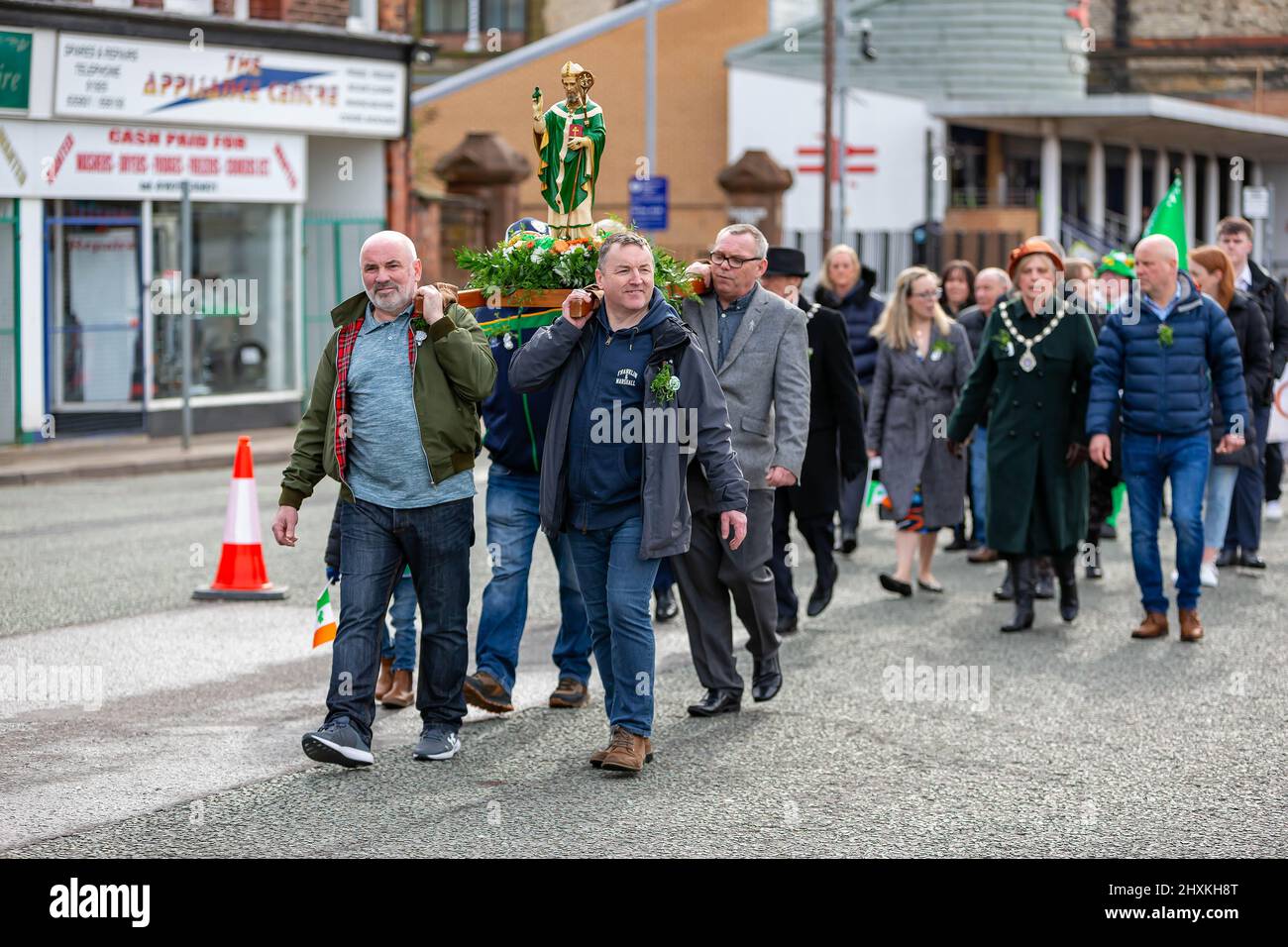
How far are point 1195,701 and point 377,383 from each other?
3792mm

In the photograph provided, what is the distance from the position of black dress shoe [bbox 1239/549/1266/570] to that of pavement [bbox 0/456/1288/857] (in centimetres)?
100

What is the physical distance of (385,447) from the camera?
7.04 m

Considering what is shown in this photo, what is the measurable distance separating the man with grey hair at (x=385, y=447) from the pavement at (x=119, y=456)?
480 inches

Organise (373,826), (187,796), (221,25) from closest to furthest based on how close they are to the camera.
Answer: (373,826), (187,796), (221,25)

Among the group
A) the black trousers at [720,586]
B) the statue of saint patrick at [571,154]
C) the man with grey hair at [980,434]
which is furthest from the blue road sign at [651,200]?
the black trousers at [720,586]

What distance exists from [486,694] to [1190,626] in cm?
393

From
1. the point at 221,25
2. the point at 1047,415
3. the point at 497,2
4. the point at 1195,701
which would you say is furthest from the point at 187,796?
the point at 497,2

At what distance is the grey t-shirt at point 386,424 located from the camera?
702 cm

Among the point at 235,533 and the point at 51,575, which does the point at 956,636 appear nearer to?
the point at 235,533

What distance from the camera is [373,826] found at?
6.18m

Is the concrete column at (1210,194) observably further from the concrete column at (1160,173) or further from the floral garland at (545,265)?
the floral garland at (545,265)

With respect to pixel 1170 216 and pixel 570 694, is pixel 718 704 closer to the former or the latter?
pixel 570 694

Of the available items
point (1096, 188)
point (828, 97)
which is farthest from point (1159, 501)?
point (1096, 188)

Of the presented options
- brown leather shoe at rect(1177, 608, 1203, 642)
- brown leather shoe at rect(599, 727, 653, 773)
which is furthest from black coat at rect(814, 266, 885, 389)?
brown leather shoe at rect(599, 727, 653, 773)
